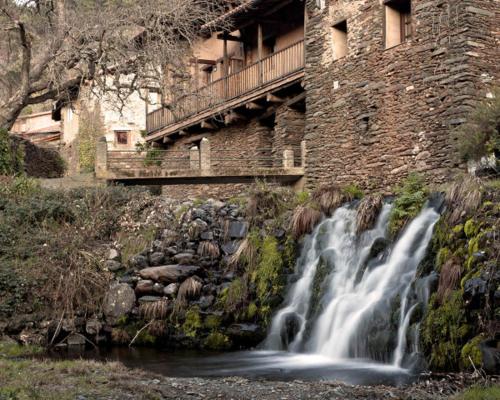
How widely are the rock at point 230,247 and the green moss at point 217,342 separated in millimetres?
2186

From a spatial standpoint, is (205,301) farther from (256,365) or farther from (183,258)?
(256,365)

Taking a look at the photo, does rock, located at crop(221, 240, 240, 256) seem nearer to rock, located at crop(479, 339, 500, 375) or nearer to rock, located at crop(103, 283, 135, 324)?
rock, located at crop(103, 283, 135, 324)

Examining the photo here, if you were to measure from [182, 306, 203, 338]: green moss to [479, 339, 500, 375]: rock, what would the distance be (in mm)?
6249

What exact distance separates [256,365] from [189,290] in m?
3.51

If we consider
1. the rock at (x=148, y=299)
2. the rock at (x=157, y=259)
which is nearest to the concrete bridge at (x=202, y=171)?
the rock at (x=157, y=259)

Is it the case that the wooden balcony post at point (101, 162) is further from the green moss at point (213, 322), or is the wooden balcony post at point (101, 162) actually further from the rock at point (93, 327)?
the green moss at point (213, 322)

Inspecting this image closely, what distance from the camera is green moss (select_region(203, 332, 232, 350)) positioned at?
497 inches

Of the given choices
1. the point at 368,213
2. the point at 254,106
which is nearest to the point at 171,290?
the point at 368,213

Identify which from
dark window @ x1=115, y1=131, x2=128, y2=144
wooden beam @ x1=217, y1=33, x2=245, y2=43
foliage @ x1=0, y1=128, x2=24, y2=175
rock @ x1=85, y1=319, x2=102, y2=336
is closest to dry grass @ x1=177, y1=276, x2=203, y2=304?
rock @ x1=85, y1=319, x2=102, y2=336

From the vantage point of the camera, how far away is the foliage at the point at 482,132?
13.1 m

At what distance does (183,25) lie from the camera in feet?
70.8

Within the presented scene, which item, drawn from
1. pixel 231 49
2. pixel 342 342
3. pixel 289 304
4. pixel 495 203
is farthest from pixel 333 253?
pixel 231 49

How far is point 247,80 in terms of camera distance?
22281 mm

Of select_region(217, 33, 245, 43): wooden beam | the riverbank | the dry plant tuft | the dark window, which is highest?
select_region(217, 33, 245, 43): wooden beam
